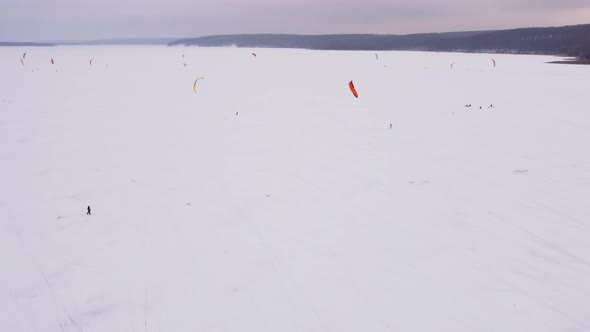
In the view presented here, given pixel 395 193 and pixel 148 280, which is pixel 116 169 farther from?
pixel 395 193

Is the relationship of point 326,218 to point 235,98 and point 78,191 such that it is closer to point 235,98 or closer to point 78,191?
point 78,191

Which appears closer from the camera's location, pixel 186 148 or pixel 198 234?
pixel 198 234

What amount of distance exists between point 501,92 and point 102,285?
17229mm

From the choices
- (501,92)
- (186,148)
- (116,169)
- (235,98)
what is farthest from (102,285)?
(501,92)

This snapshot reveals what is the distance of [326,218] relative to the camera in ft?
15.2

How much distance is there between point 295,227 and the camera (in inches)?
174

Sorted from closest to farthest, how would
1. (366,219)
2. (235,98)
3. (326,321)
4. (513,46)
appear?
(326,321) < (366,219) < (235,98) < (513,46)

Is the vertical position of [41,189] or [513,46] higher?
[513,46]

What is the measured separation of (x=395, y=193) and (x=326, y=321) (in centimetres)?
285

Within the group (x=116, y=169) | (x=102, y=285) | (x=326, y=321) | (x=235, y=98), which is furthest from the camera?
(x=235, y=98)

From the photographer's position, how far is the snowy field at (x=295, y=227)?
120 inches

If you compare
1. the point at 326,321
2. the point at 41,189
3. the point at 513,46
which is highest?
the point at 513,46

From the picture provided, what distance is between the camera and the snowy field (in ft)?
9.99

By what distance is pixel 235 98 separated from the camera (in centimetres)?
1512
